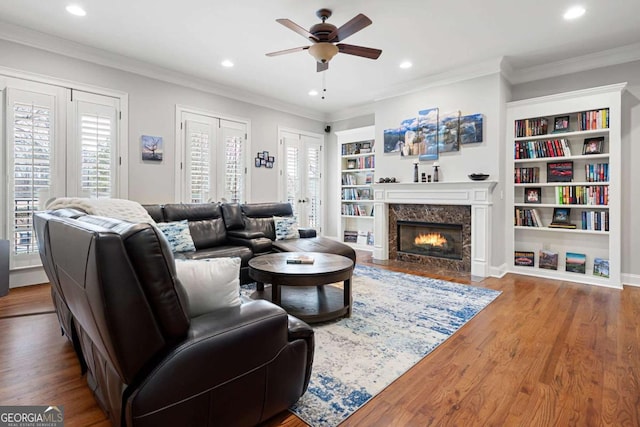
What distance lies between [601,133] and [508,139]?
101 cm

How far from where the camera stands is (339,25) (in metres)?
3.48

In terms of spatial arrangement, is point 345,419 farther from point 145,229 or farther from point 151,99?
point 151,99

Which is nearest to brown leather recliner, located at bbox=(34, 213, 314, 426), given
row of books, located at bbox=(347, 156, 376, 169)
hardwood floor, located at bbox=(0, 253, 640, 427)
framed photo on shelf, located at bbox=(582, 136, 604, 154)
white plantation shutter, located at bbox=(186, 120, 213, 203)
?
hardwood floor, located at bbox=(0, 253, 640, 427)

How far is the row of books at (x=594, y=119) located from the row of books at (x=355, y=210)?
11.7ft

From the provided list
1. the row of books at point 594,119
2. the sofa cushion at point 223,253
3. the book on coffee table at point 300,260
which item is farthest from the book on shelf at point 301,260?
the row of books at point 594,119

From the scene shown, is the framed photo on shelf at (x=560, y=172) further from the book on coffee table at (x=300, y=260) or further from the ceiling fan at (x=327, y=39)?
the book on coffee table at (x=300, y=260)

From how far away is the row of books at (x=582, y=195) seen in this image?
3.98 meters

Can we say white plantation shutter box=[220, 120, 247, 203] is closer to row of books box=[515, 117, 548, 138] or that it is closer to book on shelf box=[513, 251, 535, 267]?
row of books box=[515, 117, 548, 138]

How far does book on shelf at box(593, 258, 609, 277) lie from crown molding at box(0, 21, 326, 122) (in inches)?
216

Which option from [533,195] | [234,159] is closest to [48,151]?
[234,159]

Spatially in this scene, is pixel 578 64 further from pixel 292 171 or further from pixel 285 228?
pixel 292 171

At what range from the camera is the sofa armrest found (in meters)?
1.14

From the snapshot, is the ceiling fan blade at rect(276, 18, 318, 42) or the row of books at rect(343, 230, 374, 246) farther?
the row of books at rect(343, 230, 374, 246)

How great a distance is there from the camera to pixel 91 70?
4.07 metres
